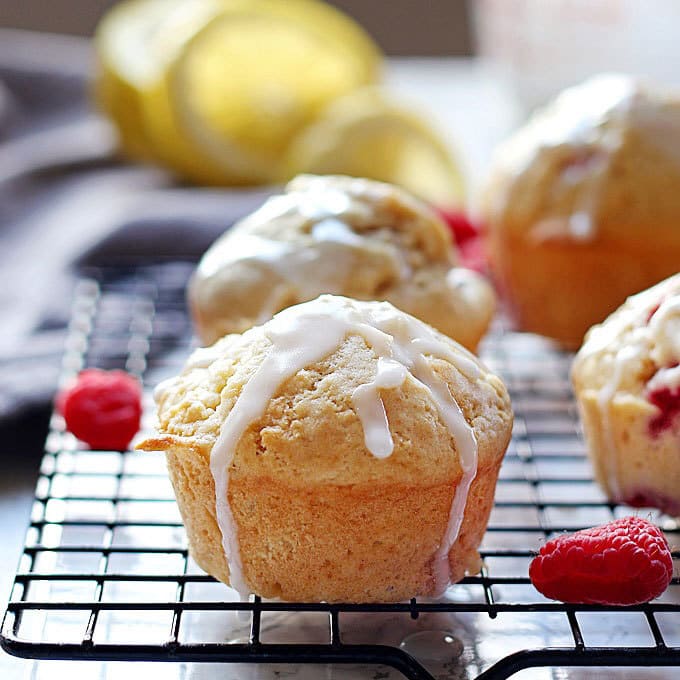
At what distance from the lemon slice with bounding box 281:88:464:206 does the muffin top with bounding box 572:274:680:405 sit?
Result: 1254 mm

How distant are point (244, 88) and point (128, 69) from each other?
0.37 m

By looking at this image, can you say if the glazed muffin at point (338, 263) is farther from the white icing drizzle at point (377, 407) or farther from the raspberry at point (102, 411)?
the white icing drizzle at point (377, 407)

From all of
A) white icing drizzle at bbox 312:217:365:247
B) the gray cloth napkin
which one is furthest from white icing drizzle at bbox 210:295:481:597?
the gray cloth napkin

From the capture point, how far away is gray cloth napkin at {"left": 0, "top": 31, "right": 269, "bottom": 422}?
254 cm

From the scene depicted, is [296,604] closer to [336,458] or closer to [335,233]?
[336,458]

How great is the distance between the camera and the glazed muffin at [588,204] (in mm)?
2328

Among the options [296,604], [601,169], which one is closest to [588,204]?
[601,169]

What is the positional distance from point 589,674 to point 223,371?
2.23ft

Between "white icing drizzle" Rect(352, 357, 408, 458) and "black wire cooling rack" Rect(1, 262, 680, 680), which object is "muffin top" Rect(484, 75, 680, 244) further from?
"white icing drizzle" Rect(352, 357, 408, 458)

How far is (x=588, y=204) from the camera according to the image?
2.36 meters

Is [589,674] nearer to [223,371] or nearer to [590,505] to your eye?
[590,505]

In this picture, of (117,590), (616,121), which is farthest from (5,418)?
(616,121)

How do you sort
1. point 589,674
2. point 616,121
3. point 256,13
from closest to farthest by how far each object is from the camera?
point 589,674, point 616,121, point 256,13

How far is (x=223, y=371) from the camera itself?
1.66m
